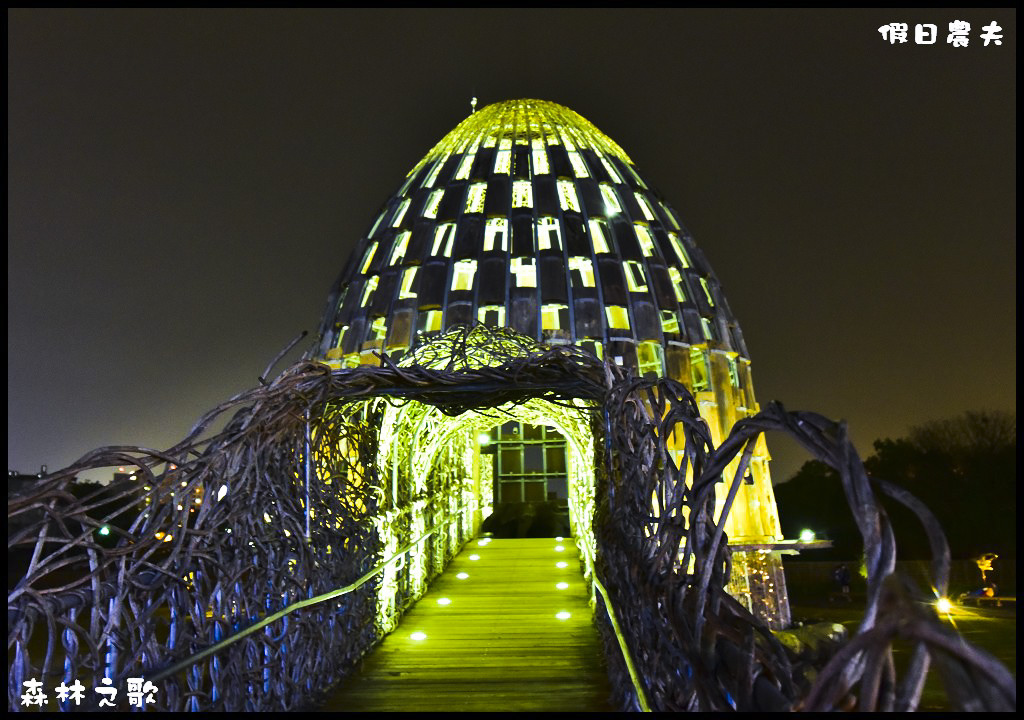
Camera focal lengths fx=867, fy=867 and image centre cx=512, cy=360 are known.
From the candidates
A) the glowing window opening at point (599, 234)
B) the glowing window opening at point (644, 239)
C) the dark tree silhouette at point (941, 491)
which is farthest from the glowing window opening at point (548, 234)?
the dark tree silhouette at point (941, 491)

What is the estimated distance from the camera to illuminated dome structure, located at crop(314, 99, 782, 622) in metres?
16.9

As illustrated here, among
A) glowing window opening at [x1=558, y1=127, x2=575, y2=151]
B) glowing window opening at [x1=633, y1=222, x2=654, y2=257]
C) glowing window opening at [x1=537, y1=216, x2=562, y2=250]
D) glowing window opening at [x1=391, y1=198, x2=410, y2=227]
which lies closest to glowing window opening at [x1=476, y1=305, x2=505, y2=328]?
glowing window opening at [x1=537, y1=216, x2=562, y2=250]

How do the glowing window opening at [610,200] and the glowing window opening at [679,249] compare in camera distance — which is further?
the glowing window opening at [679,249]

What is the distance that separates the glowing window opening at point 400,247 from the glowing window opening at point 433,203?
618 mm

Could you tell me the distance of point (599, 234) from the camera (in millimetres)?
18484

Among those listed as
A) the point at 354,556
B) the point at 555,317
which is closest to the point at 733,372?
the point at 555,317

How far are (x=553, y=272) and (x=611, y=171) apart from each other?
435cm

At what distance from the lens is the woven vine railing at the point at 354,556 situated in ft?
7.08

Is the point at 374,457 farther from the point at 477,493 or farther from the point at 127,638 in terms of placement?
the point at 477,493

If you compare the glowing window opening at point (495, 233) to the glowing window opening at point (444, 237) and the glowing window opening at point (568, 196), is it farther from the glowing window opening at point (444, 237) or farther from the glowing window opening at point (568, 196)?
the glowing window opening at point (568, 196)

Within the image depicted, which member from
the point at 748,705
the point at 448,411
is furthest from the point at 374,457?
the point at 748,705

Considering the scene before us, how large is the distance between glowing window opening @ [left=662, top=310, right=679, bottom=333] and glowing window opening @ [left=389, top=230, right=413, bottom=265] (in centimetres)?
575

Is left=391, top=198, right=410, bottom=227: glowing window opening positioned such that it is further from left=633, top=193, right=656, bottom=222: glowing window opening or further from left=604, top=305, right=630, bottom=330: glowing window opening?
left=604, top=305, right=630, bottom=330: glowing window opening

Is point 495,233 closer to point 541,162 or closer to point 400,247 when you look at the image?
point 400,247
